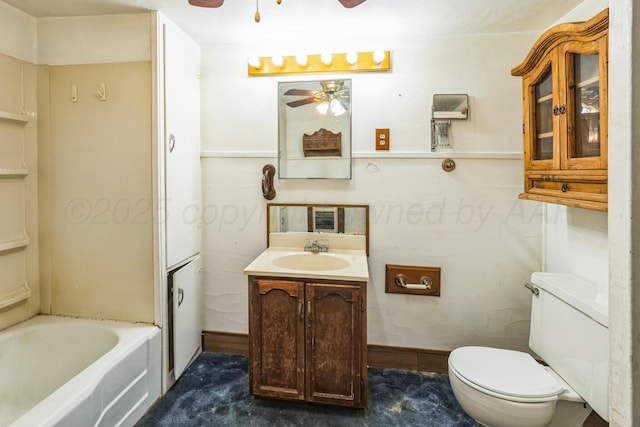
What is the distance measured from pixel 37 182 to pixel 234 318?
1.49 meters

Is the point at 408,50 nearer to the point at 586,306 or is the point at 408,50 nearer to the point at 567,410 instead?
the point at 586,306

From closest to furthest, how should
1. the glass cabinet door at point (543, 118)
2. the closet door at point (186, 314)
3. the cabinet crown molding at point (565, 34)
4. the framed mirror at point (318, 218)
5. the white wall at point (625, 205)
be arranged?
the white wall at point (625, 205) → the cabinet crown molding at point (565, 34) → the glass cabinet door at point (543, 118) → the closet door at point (186, 314) → the framed mirror at point (318, 218)

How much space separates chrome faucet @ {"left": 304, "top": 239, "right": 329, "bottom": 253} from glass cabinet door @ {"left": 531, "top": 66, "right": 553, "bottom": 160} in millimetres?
1294

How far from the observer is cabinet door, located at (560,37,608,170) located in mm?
1231

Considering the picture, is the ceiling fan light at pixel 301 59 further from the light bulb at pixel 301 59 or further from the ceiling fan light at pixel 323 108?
the ceiling fan light at pixel 323 108

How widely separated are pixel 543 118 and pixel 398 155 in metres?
→ 0.80

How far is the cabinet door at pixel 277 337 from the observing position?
178 cm

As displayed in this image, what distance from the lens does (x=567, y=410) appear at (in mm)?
1536

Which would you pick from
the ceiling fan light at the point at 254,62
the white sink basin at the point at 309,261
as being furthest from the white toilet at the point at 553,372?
the ceiling fan light at the point at 254,62

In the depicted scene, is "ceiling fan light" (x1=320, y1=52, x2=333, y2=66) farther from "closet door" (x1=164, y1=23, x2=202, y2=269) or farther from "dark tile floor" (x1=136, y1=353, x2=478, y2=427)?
"dark tile floor" (x1=136, y1=353, x2=478, y2=427)

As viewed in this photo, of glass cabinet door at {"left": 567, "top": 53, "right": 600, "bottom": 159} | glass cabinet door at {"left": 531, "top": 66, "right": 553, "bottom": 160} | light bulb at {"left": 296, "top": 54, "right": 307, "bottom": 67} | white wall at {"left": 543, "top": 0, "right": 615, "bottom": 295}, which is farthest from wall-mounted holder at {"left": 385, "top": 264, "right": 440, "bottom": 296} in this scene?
light bulb at {"left": 296, "top": 54, "right": 307, "bottom": 67}

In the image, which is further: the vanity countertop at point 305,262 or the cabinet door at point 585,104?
the vanity countertop at point 305,262

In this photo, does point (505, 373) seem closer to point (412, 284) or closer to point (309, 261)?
point (412, 284)

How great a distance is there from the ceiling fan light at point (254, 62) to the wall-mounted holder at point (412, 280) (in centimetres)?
161
